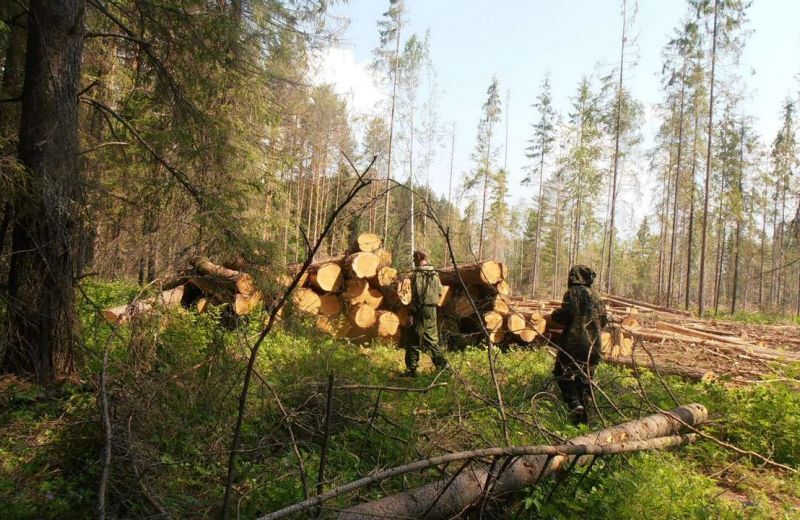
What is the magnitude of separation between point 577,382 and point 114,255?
218 inches

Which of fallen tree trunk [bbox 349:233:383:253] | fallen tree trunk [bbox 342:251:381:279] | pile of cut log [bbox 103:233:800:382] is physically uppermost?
fallen tree trunk [bbox 349:233:383:253]

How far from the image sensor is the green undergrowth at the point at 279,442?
2904 millimetres

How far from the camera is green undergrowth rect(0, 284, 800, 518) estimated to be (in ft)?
9.53

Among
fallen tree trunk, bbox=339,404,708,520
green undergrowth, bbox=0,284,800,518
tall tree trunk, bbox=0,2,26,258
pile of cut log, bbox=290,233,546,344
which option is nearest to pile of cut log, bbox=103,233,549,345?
pile of cut log, bbox=290,233,546,344

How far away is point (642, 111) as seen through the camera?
25.6 metres

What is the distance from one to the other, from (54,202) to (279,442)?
11.1 feet

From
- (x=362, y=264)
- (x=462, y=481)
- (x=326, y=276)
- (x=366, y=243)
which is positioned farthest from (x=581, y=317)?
(x=326, y=276)

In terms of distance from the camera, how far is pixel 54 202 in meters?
4.12

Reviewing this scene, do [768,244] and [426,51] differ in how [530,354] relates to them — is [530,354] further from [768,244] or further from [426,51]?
[768,244]

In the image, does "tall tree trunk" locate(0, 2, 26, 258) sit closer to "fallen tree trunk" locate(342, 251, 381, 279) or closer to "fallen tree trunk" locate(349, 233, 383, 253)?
"fallen tree trunk" locate(342, 251, 381, 279)

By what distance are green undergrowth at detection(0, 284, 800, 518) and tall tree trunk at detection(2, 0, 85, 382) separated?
0.33 m

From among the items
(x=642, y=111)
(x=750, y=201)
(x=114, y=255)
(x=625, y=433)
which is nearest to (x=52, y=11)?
(x=114, y=255)

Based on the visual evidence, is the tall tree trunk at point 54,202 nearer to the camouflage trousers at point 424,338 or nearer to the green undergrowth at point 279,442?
the green undergrowth at point 279,442

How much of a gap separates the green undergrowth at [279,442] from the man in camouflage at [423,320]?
1337mm
